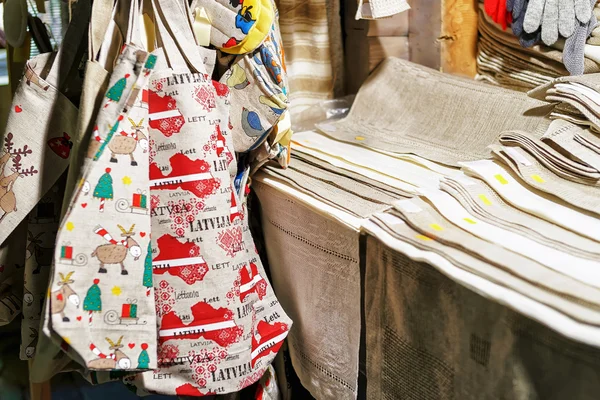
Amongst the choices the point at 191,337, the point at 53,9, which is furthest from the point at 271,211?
the point at 53,9

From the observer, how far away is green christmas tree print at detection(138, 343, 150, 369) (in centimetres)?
89

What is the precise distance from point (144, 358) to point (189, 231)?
21cm

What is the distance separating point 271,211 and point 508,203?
481 millimetres

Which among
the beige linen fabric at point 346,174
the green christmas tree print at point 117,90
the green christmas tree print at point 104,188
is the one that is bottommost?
the beige linen fabric at point 346,174

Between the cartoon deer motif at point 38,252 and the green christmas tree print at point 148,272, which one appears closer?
the green christmas tree print at point 148,272

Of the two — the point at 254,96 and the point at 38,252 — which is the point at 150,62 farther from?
the point at 38,252

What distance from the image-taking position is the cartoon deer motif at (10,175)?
985 mm

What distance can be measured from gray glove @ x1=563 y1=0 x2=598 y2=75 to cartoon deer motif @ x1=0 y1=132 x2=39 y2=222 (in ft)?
3.60

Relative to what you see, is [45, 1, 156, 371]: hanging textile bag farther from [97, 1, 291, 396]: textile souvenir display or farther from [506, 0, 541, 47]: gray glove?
[506, 0, 541, 47]: gray glove

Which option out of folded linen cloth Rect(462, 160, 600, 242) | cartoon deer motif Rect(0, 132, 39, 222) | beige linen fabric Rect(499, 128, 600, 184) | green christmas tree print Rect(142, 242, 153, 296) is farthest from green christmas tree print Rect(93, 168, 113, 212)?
beige linen fabric Rect(499, 128, 600, 184)

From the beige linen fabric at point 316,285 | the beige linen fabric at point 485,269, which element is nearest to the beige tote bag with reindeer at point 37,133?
the beige linen fabric at point 316,285

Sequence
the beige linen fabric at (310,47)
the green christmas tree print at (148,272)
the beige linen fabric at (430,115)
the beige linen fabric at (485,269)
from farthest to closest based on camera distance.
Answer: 1. the beige linen fabric at (310,47)
2. the beige linen fabric at (430,115)
3. the green christmas tree print at (148,272)
4. the beige linen fabric at (485,269)

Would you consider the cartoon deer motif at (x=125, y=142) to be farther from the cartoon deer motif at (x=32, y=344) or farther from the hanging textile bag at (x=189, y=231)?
the cartoon deer motif at (x=32, y=344)

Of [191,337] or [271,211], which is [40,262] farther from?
[271,211]
